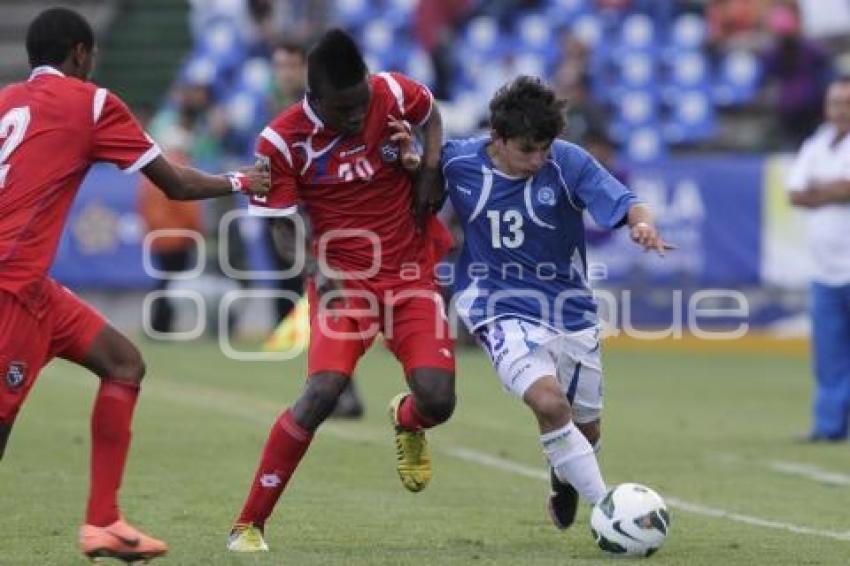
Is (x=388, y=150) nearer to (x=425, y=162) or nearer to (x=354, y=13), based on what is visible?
(x=425, y=162)

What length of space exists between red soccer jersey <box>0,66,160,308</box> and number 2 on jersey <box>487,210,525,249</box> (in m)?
1.80

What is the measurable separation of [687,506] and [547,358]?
6.28 ft

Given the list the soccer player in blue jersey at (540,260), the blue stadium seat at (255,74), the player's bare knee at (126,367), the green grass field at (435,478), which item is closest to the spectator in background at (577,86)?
the blue stadium seat at (255,74)

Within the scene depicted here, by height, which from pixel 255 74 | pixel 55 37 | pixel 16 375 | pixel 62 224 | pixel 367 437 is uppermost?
pixel 55 37

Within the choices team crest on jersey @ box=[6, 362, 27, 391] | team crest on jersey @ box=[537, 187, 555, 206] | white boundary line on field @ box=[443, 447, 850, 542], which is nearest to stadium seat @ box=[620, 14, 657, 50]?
white boundary line on field @ box=[443, 447, 850, 542]

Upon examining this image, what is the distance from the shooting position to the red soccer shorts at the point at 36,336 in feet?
25.1

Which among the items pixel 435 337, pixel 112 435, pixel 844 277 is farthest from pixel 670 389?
pixel 112 435

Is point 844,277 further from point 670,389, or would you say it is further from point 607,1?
point 607,1

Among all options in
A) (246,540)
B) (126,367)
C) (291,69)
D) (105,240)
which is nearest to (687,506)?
(246,540)

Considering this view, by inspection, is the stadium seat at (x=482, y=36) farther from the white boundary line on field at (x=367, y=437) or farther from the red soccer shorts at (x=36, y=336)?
the red soccer shorts at (x=36, y=336)

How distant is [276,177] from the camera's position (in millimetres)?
8867

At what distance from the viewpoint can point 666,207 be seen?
23.1 meters

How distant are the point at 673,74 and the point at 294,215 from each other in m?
19.3

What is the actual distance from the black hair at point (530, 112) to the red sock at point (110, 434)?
2.01 m
